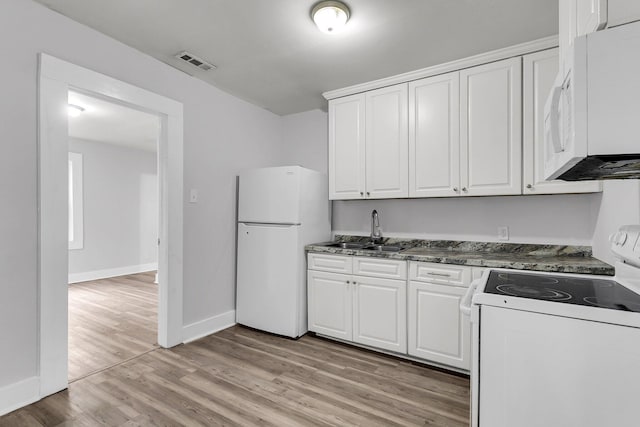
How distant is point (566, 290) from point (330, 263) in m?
1.81

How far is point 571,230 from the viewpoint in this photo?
7.80 ft

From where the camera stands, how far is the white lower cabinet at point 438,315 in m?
2.20

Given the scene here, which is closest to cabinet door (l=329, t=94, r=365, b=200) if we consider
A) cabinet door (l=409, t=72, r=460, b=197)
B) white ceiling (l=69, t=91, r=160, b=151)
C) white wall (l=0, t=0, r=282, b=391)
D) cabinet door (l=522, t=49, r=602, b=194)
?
cabinet door (l=409, t=72, r=460, b=197)

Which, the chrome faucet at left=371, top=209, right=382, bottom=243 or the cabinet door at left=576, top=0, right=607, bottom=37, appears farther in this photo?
the chrome faucet at left=371, top=209, right=382, bottom=243

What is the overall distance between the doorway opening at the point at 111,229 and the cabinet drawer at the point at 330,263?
1.54 meters

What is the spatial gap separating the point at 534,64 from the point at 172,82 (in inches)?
111

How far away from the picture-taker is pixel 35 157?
190 centimetres

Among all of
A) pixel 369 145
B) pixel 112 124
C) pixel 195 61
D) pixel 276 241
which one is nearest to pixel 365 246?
pixel 276 241

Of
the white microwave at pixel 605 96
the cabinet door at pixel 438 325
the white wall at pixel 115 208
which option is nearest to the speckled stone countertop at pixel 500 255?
the cabinet door at pixel 438 325

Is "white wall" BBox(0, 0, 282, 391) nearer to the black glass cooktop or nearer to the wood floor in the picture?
the wood floor

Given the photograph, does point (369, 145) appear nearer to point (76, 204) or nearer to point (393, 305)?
point (393, 305)

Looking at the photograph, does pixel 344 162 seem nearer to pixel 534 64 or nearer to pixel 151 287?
pixel 534 64

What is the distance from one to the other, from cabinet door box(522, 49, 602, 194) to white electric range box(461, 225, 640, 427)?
1000mm

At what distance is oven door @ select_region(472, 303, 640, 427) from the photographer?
3.13 ft
